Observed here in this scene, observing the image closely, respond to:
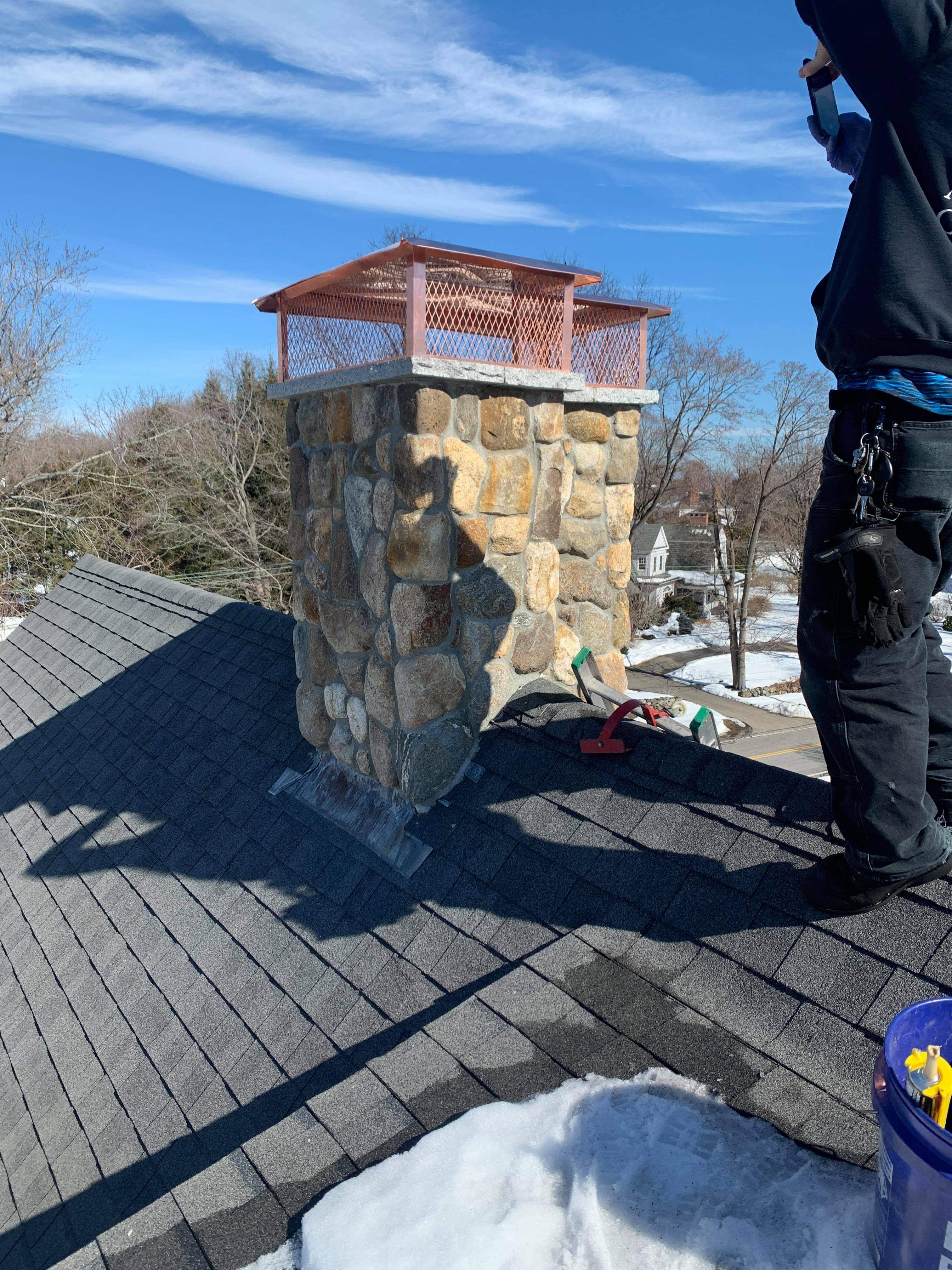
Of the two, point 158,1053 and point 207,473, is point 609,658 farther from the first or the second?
point 207,473

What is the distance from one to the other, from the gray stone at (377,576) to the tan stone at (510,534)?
379 mm

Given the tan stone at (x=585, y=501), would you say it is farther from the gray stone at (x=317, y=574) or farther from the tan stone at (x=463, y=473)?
the gray stone at (x=317, y=574)

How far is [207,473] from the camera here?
2103 cm

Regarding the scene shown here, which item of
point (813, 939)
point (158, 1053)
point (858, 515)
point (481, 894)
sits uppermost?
point (858, 515)

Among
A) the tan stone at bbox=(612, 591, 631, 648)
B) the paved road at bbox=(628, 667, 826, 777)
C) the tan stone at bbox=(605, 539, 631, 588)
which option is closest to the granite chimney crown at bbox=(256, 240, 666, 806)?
the tan stone at bbox=(605, 539, 631, 588)

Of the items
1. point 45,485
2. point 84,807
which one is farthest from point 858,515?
point 45,485

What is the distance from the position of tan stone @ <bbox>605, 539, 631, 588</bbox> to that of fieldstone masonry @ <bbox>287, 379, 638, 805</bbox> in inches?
5.8

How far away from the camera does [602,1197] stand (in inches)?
57.9

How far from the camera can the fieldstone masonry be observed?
2.86m

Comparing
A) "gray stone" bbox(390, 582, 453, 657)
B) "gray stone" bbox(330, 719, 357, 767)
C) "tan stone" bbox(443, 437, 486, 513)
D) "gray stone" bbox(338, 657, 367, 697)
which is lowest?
"gray stone" bbox(330, 719, 357, 767)

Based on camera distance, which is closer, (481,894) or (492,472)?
(481,894)

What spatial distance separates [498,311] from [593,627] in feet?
4.61

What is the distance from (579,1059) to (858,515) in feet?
4.22

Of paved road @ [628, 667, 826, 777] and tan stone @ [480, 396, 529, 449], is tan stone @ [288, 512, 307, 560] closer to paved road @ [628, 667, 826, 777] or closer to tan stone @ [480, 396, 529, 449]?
tan stone @ [480, 396, 529, 449]
